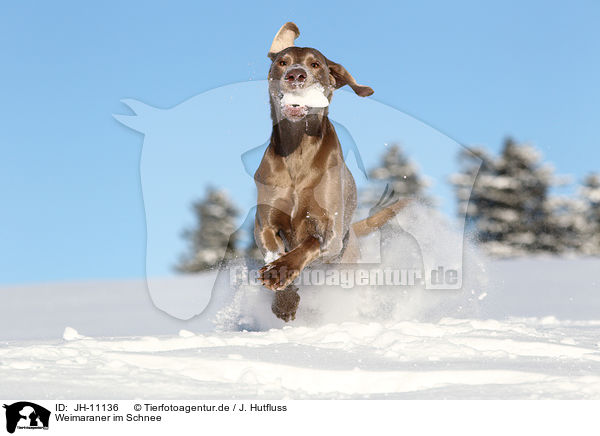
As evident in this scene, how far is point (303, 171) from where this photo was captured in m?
5.29

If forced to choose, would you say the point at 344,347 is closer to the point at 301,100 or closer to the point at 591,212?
the point at 301,100

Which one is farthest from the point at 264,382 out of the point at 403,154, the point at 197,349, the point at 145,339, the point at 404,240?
the point at 404,240

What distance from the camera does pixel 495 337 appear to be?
4.63 metres

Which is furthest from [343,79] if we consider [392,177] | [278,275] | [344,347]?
[344,347]

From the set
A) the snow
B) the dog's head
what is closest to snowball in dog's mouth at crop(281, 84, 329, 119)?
the dog's head

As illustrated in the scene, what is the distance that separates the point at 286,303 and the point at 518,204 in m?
21.6

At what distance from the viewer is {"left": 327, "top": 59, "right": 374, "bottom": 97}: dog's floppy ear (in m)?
5.20

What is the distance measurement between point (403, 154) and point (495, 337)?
190cm

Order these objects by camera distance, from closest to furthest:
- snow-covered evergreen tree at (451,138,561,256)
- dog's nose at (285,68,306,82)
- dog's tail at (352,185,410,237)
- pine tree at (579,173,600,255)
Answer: dog's nose at (285,68,306,82) → dog's tail at (352,185,410,237) → pine tree at (579,173,600,255) → snow-covered evergreen tree at (451,138,561,256)

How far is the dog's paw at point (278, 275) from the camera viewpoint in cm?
466

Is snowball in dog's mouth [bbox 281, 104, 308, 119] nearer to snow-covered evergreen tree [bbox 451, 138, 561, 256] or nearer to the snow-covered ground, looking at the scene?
the snow-covered ground

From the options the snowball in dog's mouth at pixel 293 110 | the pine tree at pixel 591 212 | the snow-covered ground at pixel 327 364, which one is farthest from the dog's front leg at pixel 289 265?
the pine tree at pixel 591 212
